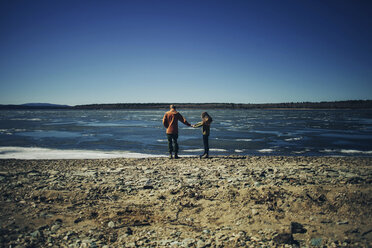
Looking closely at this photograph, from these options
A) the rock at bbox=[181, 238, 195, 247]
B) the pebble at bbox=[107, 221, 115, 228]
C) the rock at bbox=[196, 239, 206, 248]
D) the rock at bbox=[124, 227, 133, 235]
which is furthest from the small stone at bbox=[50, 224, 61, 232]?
the rock at bbox=[196, 239, 206, 248]

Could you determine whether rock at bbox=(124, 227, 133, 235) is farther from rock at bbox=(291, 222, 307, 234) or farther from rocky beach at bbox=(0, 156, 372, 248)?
rock at bbox=(291, 222, 307, 234)

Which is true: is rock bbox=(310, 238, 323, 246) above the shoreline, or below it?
above

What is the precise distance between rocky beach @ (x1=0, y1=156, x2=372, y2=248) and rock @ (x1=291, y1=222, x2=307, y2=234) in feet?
0.05

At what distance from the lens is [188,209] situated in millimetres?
4633

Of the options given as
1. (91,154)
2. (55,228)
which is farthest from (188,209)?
(91,154)

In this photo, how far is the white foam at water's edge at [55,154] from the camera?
437 inches

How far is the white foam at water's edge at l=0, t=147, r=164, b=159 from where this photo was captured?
1109 cm

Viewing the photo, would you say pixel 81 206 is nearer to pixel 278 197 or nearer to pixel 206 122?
pixel 278 197

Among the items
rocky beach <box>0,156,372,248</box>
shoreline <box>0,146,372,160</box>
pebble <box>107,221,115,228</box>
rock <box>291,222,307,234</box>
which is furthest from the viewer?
shoreline <box>0,146,372,160</box>

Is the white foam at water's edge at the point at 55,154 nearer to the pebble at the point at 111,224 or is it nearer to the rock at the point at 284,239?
the pebble at the point at 111,224

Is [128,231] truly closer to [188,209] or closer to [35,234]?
[188,209]

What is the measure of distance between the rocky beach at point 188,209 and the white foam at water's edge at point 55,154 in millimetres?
4341

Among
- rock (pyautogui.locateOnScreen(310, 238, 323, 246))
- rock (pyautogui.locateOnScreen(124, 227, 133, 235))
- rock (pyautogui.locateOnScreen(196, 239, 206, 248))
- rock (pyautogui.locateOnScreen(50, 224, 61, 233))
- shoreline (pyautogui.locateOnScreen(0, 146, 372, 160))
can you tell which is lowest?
shoreline (pyautogui.locateOnScreen(0, 146, 372, 160))

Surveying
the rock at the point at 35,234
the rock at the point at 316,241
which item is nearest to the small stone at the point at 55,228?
the rock at the point at 35,234
